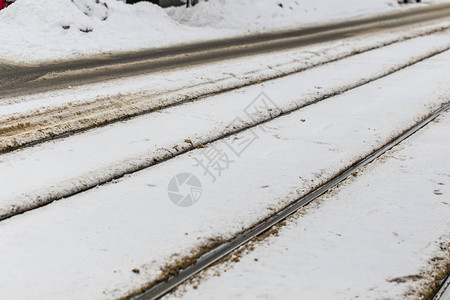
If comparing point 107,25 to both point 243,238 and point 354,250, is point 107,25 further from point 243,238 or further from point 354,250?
point 354,250

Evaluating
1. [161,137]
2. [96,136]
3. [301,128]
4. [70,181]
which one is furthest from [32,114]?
[301,128]

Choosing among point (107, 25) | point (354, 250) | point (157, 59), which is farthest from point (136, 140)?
point (107, 25)

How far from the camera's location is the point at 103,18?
1298 centimetres

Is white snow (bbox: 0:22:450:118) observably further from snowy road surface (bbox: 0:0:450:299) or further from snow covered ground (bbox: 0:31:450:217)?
snow covered ground (bbox: 0:31:450:217)

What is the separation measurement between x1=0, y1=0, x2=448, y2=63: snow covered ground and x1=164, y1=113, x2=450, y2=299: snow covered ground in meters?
7.66

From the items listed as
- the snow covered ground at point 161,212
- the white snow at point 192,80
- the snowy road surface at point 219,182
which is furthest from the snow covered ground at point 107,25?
the snow covered ground at point 161,212

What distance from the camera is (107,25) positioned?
41.8ft

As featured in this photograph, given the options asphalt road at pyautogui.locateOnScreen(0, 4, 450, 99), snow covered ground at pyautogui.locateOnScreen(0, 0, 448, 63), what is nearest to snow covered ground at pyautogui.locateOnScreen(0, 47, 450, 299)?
asphalt road at pyautogui.locateOnScreen(0, 4, 450, 99)

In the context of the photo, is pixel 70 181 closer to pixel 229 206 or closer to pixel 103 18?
pixel 229 206

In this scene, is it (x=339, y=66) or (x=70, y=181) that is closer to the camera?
(x=70, y=181)

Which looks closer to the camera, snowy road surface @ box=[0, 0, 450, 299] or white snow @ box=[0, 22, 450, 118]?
snowy road surface @ box=[0, 0, 450, 299]

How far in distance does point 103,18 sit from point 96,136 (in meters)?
8.72

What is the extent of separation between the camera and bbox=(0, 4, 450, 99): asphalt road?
7.64 meters

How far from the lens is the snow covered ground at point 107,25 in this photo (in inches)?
412
